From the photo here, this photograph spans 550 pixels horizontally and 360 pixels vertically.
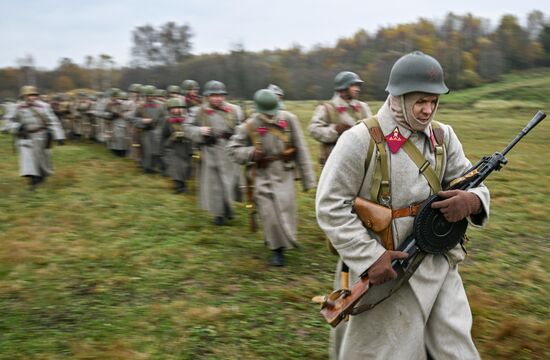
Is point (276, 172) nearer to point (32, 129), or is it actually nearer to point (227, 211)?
point (227, 211)

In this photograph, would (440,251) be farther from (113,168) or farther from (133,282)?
(113,168)

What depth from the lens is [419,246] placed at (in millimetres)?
3061

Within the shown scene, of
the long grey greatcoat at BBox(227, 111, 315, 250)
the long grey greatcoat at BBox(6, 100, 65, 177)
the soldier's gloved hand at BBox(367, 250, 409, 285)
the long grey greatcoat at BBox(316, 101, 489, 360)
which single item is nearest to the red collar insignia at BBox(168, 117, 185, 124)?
the long grey greatcoat at BBox(6, 100, 65, 177)

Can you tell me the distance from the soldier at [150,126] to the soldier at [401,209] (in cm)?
1030

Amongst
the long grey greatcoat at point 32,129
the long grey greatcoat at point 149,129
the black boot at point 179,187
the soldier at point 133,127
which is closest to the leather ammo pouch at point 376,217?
the black boot at point 179,187

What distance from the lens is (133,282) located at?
625cm

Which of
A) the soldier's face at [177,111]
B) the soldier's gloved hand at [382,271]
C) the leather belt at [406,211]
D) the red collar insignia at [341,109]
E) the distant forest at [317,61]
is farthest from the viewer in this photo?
the distant forest at [317,61]

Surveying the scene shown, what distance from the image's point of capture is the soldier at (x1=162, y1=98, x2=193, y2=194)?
450 inches

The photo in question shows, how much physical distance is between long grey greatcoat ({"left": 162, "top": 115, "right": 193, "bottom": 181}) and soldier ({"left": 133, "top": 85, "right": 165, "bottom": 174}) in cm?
113

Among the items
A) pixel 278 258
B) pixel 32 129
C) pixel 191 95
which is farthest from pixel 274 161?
pixel 32 129

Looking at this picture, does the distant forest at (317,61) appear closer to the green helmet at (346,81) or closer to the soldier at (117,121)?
the soldier at (117,121)

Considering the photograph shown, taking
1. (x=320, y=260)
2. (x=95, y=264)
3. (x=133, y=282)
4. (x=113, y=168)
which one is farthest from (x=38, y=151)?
(x=320, y=260)

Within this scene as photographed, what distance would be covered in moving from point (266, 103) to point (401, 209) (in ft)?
12.6

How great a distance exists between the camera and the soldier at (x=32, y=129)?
36.1 feet
